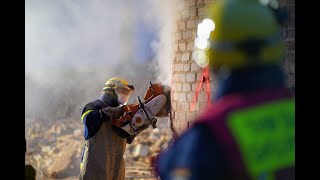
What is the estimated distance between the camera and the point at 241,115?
1.86 meters

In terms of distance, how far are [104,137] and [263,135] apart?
2737 millimetres

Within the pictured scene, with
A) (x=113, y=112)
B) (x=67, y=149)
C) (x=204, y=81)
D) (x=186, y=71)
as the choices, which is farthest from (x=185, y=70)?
(x=67, y=149)

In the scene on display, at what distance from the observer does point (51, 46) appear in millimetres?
15461

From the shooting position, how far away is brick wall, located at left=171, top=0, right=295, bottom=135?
140 inches

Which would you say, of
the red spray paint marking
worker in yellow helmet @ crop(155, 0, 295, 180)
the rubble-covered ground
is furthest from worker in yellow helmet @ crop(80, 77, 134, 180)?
the rubble-covered ground

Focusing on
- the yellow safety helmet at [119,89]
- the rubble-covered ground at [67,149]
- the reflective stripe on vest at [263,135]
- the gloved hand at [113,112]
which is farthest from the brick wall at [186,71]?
the rubble-covered ground at [67,149]

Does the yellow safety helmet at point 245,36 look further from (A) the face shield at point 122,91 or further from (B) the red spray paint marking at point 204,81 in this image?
(A) the face shield at point 122,91

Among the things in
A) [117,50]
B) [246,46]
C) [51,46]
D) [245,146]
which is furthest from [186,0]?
[117,50]

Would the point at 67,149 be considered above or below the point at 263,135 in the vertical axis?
below

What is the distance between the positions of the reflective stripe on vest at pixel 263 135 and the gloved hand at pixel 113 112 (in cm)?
244

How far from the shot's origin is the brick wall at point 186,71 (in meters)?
3.55

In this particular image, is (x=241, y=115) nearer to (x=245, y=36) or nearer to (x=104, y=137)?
(x=245, y=36)

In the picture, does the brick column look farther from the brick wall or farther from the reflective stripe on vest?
the reflective stripe on vest
